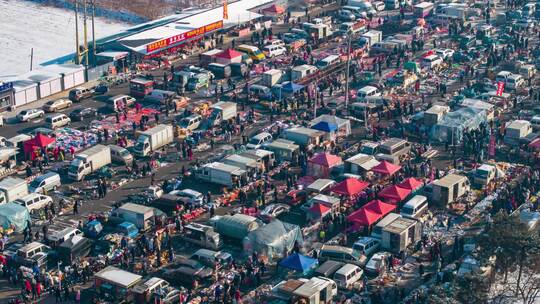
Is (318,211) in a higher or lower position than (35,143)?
lower

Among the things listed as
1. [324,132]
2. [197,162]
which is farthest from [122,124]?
[324,132]

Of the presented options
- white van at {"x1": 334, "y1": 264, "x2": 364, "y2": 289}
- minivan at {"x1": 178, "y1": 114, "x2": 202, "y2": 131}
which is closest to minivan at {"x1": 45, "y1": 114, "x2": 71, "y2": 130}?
minivan at {"x1": 178, "y1": 114, "x2": 202, "y2": 131}

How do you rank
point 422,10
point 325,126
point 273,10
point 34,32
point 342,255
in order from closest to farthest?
point 342,255 → point 325,126 → point 34,32 → point 273,10 → point 422,10

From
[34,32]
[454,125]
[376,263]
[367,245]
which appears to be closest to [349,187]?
[367,245]

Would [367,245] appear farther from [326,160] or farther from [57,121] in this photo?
[57,121]

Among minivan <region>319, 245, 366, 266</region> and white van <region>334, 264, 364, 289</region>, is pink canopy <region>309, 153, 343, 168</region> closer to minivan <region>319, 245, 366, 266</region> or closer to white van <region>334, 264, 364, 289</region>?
minivan <region>319, 245, 366, 266</region>

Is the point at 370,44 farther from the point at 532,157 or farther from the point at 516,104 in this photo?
the point at 532,157

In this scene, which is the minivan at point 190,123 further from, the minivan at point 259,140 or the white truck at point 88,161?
the white truck at point 88,161
